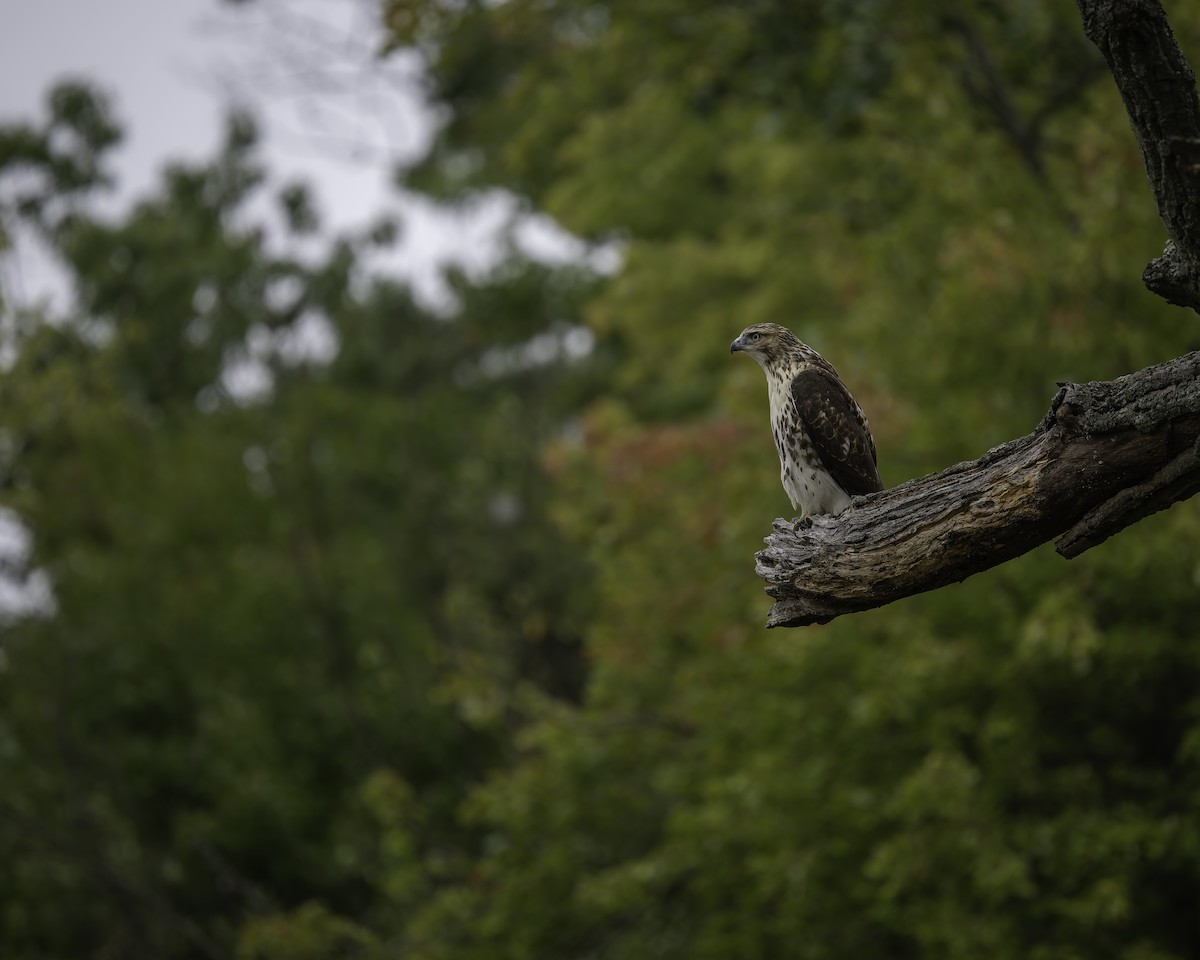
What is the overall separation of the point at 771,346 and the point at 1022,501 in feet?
8.23

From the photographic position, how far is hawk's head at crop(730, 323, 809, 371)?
575cm

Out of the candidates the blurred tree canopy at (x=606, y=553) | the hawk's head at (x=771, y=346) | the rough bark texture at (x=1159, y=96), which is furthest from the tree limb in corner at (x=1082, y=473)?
the blurred tree canopy at (x=606, y=553)

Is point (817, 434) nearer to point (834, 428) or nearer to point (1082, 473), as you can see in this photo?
point (834, 428)

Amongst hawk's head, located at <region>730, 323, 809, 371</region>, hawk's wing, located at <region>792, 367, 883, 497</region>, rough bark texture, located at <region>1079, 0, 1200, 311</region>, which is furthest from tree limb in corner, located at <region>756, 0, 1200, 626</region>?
hawk's head, located at <region>730, 323, 809, 371</region>

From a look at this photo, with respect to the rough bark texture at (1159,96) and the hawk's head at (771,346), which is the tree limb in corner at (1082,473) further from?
the hawk's head at (771,346)

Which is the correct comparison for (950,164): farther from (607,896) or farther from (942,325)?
(607,896)

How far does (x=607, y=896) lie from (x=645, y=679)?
315cm

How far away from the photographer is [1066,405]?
134 inches

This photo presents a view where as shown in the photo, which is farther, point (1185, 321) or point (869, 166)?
point (869, 166)

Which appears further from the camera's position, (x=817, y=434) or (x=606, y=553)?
(x=606, y=553)

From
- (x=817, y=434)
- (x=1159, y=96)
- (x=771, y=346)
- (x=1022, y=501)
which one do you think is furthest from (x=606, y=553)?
(x=1159, y=96)

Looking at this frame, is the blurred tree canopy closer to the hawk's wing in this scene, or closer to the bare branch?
the hawk's wing

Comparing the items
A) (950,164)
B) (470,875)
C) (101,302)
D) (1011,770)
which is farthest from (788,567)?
(101,302)

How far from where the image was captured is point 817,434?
539cm
